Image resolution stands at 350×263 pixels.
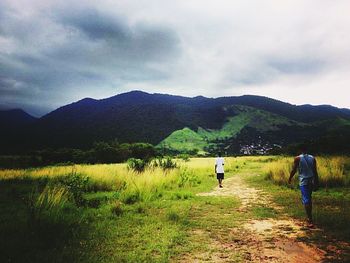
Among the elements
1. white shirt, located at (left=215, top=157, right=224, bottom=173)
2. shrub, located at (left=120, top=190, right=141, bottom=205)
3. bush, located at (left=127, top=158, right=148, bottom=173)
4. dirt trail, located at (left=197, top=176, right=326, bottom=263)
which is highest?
white shirt, located at (left=215, top=157, right=224, bottom=173)

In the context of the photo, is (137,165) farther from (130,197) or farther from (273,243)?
(273,243)

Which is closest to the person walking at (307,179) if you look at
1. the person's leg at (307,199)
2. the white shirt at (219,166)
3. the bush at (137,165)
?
the person's leg at (307,199)

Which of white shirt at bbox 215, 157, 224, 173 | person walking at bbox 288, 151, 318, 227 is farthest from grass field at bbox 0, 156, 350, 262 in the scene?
white shirt at bbox 215, 157, 224, 173

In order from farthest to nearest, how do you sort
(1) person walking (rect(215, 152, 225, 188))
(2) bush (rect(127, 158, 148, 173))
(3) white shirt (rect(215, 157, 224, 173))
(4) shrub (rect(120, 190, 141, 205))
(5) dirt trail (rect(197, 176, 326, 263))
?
1. (2) bush (rect(127, 158, 148, 173))
2. (3) white shirt (rect(215, 157, 224, 173))
3. (1) person walking (rect(215, 152, 225, 188))
4. (4) shrub (rect(120, 190, 141, 205))
5. (5) dirt trail (rect(197, 176, 326, 263))

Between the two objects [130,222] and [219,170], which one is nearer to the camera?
[130,222]

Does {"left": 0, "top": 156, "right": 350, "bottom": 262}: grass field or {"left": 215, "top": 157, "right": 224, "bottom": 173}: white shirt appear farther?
{"left": 215, "top": 157, "right": 224, "bottom": 173}: white shirt

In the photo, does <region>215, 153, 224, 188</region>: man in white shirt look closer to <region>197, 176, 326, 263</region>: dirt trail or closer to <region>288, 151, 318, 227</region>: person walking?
<region>197, 176, 326, 263</region>: dirt trail

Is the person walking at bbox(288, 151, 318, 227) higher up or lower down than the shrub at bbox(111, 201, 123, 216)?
higher up

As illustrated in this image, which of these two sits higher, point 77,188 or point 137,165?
point 137,165

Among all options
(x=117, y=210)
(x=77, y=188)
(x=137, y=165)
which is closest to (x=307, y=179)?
(x=117, y=210)

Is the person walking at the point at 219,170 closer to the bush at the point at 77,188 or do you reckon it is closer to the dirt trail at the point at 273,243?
the bush at the point at 77,188

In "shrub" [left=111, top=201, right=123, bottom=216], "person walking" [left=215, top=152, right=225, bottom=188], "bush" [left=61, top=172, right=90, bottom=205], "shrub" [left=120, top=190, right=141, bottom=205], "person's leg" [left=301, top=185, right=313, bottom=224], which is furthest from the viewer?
"person walking" [left=215, top=152, right=225, bottom=188]

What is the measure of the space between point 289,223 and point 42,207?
6.81 m

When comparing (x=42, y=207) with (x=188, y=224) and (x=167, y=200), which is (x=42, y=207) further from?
(x=167, y=200)
